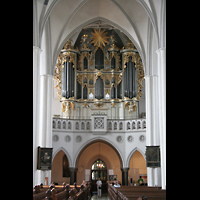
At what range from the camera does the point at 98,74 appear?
2281 centimetres

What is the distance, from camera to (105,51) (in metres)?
23.6

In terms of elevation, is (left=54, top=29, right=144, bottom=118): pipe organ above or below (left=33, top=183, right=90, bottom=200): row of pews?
above

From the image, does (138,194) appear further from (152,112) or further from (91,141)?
(91,141)

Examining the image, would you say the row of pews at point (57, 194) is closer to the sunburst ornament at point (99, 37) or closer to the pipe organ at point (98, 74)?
the pipe organ at point (98, 74)

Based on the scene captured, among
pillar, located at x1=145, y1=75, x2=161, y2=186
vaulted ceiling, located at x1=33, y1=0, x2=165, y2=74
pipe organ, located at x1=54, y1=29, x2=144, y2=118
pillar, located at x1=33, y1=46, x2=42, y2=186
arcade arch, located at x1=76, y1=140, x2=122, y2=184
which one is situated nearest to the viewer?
pillar, located at x1=33, y1=46, x2=42, y2=186

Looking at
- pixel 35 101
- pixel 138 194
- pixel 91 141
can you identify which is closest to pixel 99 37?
pixel 91 141

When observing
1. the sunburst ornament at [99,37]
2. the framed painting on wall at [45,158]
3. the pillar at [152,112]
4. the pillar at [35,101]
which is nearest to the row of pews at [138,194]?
the pillar at [35,101]

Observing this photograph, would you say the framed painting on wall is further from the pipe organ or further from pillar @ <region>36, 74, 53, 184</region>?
the pipe organ

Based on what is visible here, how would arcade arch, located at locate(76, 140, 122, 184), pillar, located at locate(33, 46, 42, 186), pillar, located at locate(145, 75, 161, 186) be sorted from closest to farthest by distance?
pillar, located at locate(33, 46, 42, 186)
pillar, located at locate(145, 75, 161, 186)
arcade arch, located at locate(76, 140, 122, 184)

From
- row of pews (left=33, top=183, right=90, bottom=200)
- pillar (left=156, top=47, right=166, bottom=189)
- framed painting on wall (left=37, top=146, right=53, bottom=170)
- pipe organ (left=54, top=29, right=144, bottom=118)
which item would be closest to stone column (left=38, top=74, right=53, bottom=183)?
framed painting on wall (left=37, top=146, right=53, bottom=170)

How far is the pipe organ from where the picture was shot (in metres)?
22.2
